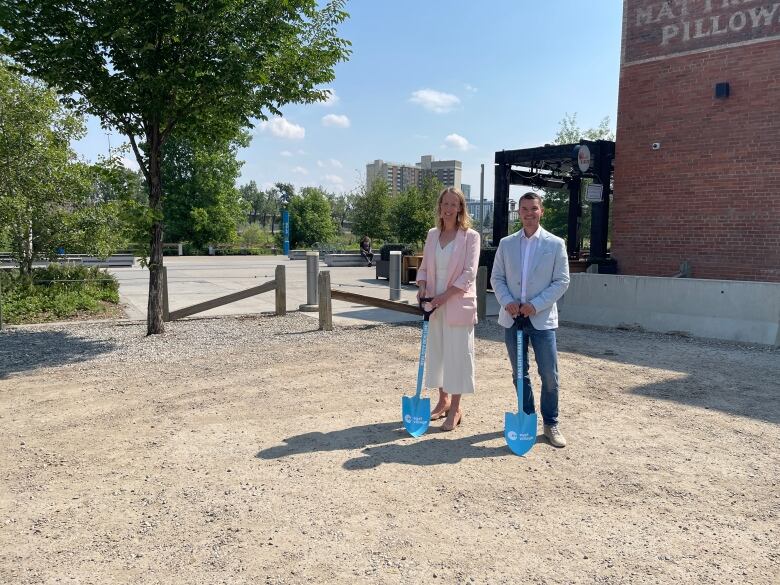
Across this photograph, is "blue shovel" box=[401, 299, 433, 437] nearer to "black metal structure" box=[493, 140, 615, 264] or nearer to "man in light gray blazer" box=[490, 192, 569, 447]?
"man in light gray blazer" box=[490, 192, 569, 447]

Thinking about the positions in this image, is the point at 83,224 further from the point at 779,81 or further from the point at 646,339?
the point at 779,81

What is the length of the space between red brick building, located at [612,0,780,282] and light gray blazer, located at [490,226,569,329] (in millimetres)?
8415

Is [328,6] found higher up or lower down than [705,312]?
higher up

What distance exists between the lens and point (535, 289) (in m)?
4.39

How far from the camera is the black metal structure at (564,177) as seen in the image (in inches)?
553

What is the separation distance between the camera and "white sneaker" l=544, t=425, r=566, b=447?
14.6ft

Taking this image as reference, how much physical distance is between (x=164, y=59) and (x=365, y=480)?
704 cm

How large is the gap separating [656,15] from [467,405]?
10.5 meters

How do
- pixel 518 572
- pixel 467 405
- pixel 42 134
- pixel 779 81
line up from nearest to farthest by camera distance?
pixel 518 572
pixel 467 405
pixel 779 81
pixel 42 134

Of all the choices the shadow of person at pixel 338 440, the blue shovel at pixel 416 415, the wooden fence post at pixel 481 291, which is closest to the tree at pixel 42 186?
the wooden fence post at pixel 481 291

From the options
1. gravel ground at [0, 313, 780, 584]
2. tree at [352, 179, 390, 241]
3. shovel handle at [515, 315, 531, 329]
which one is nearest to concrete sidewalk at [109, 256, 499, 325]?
gravel ground at [0, 313, 780, 584]

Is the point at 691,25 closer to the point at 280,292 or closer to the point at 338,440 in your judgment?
the point at 280,292

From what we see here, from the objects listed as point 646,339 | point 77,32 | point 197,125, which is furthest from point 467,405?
point 77,32

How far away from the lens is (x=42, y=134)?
11.3m
